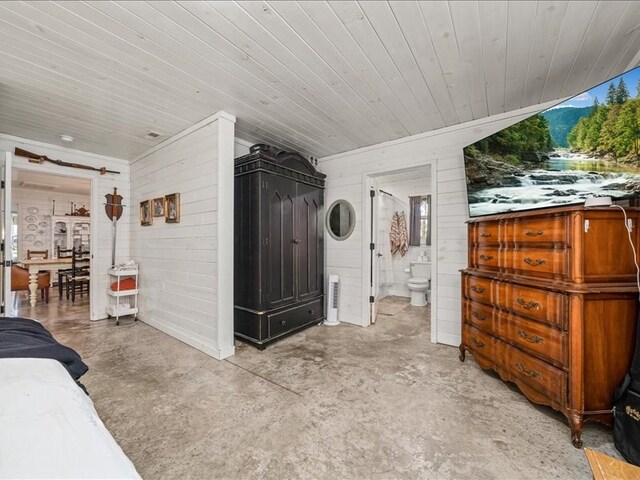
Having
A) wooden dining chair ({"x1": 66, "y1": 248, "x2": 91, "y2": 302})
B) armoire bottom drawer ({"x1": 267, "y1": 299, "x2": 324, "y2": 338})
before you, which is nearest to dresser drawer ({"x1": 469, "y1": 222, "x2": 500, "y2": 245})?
armoire bottom drawer ({"x1": 267, "y1": 299, "x2": 324, "y2": 338})

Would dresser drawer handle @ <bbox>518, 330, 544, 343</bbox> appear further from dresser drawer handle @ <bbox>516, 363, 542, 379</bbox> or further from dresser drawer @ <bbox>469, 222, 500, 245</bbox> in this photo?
dresser drawer @ <bbox>469, 222, 500, 245</bbox>

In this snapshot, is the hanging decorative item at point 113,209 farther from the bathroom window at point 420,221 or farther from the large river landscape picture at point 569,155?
→ the bathroom window at point 420,221

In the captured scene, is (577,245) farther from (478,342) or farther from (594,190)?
(478,342)

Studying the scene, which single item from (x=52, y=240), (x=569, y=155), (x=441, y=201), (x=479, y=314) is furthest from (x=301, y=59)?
(x=52, y=240)

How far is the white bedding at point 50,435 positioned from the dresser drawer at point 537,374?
222cm

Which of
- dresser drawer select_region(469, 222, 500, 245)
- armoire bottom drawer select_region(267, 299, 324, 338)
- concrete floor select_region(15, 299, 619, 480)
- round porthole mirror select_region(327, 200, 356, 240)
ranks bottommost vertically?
concrete floor select_region(15, 299, 619, 480)

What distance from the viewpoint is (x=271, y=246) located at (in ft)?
10.4

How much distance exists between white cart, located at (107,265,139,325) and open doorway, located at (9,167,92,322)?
692 mm

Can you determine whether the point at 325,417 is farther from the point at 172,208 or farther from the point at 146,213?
the point at 146,213

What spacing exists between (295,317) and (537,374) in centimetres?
246

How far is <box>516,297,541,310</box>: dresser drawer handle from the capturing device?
1838mm

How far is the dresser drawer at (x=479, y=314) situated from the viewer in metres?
2.25

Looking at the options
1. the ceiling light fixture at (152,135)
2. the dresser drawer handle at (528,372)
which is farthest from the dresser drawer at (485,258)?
the ceiling light fixture at (152,135)

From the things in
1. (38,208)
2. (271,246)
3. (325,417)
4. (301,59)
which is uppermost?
(301,59)
